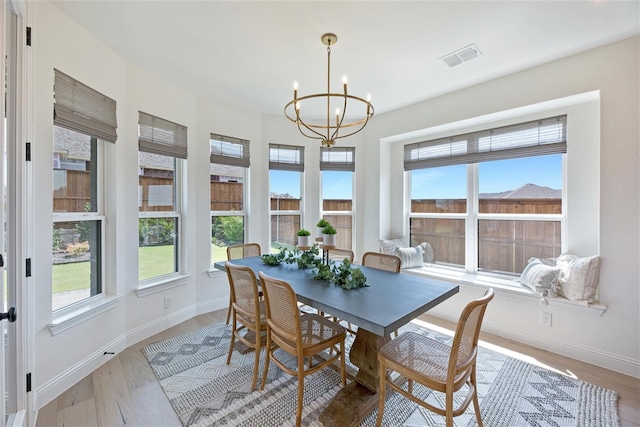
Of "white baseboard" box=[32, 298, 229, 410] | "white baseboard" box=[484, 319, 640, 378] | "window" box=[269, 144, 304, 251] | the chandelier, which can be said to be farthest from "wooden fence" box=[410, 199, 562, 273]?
"white baseboard" box=[32, 298, 229, 410]

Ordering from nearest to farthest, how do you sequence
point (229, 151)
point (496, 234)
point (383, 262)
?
point (383, 262), point (496, 234), point (229, 151)

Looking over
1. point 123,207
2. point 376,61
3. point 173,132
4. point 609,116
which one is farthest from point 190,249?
point 609,116

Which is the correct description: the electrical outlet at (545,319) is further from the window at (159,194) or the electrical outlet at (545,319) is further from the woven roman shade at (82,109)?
the woven roman shade at (82,109)

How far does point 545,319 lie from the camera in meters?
2.58

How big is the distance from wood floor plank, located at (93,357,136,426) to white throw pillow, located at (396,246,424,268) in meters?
3.13

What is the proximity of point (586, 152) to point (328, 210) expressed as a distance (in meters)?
3.01

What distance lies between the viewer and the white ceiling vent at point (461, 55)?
2.30m

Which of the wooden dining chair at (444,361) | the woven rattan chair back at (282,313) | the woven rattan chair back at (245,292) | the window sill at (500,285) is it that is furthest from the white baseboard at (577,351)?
the woven rattan chair back at (245,292)

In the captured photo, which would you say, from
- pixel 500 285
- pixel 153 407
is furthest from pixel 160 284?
pixel 500 285

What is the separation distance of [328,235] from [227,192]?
1.93m

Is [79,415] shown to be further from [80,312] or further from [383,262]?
[383,262]

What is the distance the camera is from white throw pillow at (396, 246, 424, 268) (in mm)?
3693

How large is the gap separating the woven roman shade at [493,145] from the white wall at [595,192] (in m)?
0.14

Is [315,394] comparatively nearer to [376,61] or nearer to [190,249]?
[190,249]
